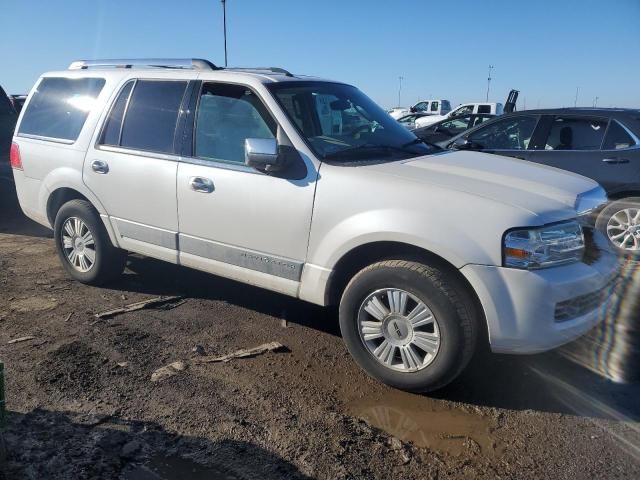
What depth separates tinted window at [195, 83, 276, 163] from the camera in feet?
12.6

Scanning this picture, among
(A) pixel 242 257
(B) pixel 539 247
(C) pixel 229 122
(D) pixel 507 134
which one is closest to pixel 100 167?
(C) pixel 229 122

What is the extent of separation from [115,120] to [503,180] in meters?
3.20

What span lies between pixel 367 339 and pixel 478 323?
697 mm

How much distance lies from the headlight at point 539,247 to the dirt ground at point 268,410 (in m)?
0.90

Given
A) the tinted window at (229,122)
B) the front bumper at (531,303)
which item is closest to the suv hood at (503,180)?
the front bumper at (531,303)

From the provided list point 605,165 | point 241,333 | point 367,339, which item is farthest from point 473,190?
point 605,165

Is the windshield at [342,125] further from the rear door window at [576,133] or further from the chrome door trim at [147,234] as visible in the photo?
the rear door window at [576,133]

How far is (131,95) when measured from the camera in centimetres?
454

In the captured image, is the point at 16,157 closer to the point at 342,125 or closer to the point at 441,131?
the point at 342,125

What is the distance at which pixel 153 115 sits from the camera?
172 inches

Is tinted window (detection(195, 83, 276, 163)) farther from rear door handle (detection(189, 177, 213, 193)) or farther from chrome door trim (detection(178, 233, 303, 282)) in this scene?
chrome door trim (detection(178, 233, 303, 282))

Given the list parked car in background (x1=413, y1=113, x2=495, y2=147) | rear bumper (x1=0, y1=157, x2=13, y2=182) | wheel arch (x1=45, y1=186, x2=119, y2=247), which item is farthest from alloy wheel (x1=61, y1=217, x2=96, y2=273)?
parked car in background (x1=413, y1=113, x2=495, y2=147)

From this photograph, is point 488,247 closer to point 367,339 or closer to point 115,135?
point 367,339

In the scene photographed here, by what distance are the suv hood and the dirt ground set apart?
1184 millimetres
